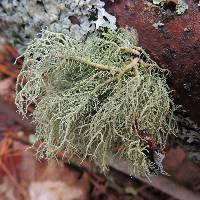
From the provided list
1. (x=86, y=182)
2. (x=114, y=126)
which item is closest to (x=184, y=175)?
(x=86, y=182)

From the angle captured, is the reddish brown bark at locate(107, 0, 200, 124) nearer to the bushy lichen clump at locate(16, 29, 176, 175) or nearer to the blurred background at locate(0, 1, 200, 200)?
the bushy lichen clump at locate(16, 29, 176, 175)

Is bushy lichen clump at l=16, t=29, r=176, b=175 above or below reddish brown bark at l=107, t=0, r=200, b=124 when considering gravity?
below

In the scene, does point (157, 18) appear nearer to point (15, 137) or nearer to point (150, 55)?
point (150, 55)

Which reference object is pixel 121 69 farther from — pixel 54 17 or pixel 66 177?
pixel 66 177

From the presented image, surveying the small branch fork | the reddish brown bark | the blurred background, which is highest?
the reddish brown bark

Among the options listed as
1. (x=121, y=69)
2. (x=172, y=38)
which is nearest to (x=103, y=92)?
(x=121, y=69)

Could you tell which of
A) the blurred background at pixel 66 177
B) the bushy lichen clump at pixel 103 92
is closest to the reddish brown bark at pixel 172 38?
the bushy lichen clump at pixel 103 92

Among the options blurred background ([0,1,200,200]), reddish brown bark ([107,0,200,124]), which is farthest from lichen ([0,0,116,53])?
blurred background ([0,1,200,200])

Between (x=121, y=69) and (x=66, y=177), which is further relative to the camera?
(x=66, y=177)

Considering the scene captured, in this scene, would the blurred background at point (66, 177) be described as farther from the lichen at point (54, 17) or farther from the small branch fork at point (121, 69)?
the small branch fork at point (121, 69)
